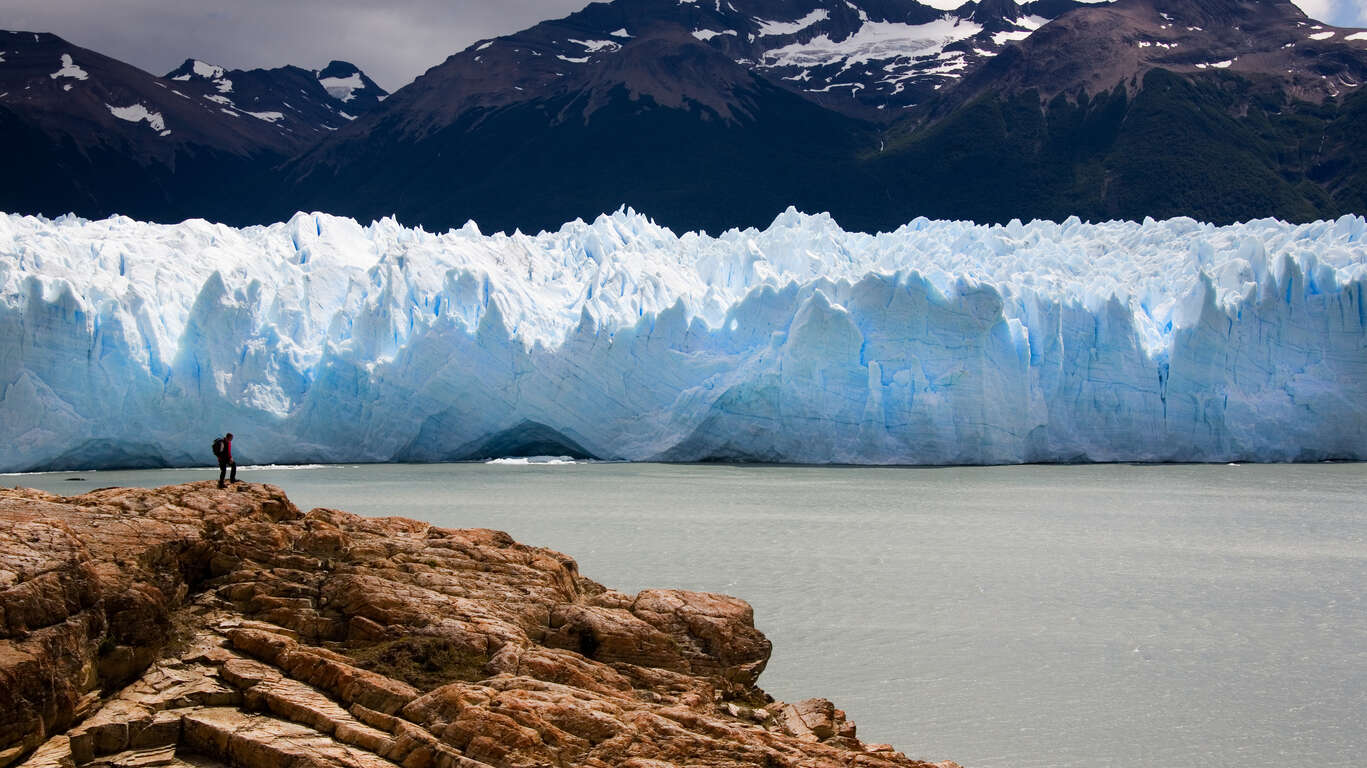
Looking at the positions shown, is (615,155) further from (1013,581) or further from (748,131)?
(1013,581)

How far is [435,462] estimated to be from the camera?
20.8m

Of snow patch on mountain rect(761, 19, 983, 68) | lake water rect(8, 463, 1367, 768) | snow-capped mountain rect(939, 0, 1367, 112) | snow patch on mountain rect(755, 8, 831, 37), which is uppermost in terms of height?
snow patch on mountain rect(755, 8, 831, 37)

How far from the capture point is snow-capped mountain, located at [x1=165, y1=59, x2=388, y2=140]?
60688 mm

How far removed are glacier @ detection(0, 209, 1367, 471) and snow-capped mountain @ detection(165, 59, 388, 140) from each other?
1630 inches

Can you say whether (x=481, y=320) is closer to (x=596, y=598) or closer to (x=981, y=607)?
(x=981, y=607)

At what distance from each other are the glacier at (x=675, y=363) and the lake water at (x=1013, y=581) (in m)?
0.95

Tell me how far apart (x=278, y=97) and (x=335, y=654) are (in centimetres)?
6315

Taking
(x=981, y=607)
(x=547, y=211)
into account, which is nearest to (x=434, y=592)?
(x=981, y=607)

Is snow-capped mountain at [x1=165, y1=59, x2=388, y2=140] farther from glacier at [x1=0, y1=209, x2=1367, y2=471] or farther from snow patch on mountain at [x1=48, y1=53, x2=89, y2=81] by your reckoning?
glacier at [x1=0, y1=209, x2=1367, y2=471]

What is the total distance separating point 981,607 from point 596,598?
4057 millimetres

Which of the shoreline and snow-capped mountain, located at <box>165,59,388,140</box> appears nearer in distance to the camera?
the shoreline

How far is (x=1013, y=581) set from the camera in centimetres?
996

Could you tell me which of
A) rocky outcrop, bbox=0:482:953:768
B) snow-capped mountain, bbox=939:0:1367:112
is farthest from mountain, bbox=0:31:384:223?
rocky outcrop, bbox=0:482:953:768

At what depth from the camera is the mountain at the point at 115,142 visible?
46969mm
